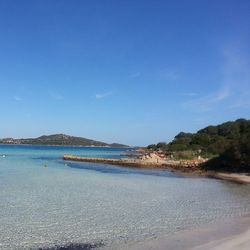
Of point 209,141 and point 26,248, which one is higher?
point 209,141

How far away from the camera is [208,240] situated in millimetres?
15734

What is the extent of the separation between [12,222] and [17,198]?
744 centimetres

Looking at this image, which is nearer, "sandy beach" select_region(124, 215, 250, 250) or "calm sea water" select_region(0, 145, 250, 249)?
"sandy beach" select_region(124, 215, 250, 250)

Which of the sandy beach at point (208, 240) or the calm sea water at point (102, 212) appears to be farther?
the calm sea water at point (102, 212)

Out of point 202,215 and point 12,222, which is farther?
point 202,215

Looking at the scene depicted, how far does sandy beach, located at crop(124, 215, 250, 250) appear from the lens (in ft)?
47.8

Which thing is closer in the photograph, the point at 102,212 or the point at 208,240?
the point at 208,240

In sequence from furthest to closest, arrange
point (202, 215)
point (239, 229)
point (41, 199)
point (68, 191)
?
point (68, 191)
point (41, 199)
point (202, 215)
point (239, 229)

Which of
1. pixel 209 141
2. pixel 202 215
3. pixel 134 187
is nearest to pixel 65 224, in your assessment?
pixel 202 215

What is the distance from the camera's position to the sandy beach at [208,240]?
14.6m

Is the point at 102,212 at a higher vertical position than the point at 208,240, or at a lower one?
higher

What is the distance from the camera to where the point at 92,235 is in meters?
16.7

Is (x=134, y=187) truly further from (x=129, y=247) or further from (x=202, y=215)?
(x=129, y=247)

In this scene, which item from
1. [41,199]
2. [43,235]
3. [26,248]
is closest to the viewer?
[26,248]
